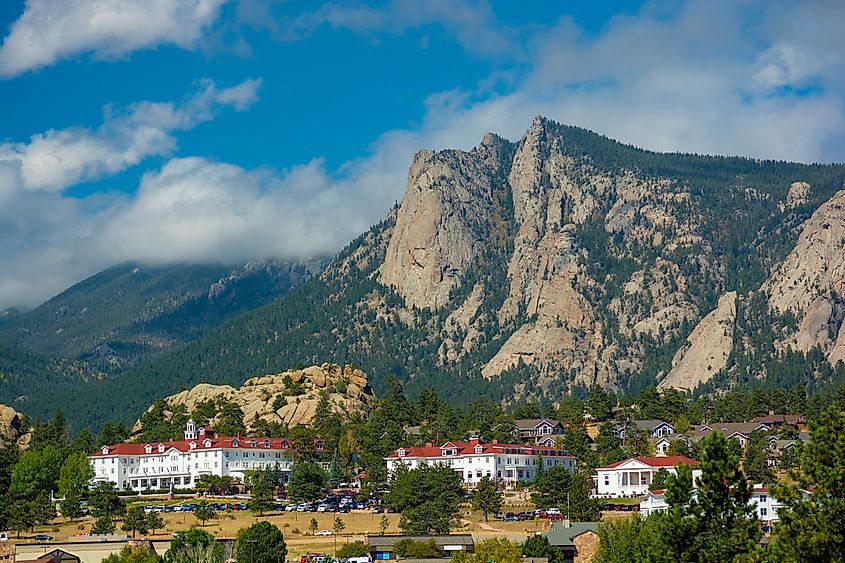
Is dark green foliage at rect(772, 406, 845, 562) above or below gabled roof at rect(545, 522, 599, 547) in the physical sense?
above

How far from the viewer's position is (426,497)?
167m

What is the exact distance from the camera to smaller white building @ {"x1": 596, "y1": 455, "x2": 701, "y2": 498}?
610ft

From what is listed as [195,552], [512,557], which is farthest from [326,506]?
Result: [512,557]

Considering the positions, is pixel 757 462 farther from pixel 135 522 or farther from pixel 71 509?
pixel 71 509

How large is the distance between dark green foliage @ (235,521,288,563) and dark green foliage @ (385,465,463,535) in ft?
62.1

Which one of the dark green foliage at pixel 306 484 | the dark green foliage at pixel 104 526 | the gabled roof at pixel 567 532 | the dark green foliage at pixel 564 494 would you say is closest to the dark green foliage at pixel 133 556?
the dark green foliage at pixel 104 526

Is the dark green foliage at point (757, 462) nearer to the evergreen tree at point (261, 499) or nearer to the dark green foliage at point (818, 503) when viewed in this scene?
the evergreen tree at point (261, 499)

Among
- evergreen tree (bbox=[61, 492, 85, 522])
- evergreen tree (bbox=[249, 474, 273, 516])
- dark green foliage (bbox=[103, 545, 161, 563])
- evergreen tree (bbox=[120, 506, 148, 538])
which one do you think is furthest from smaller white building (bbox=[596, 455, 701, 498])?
dark green foliage (bbox=[103, 545, 161, 563])

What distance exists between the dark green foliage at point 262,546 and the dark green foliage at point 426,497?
18.9 metres

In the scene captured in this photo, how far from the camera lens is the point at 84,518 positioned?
179 metres

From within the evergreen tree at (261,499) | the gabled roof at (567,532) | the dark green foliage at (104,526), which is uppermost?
the evergreen tree at (261,499)

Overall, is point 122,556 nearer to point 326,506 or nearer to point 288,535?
point 288,535

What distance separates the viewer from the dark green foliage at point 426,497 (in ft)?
507

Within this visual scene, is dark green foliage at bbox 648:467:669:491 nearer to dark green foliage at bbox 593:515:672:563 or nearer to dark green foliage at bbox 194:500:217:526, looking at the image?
dark green foliage at bbox 593:515:672:563
